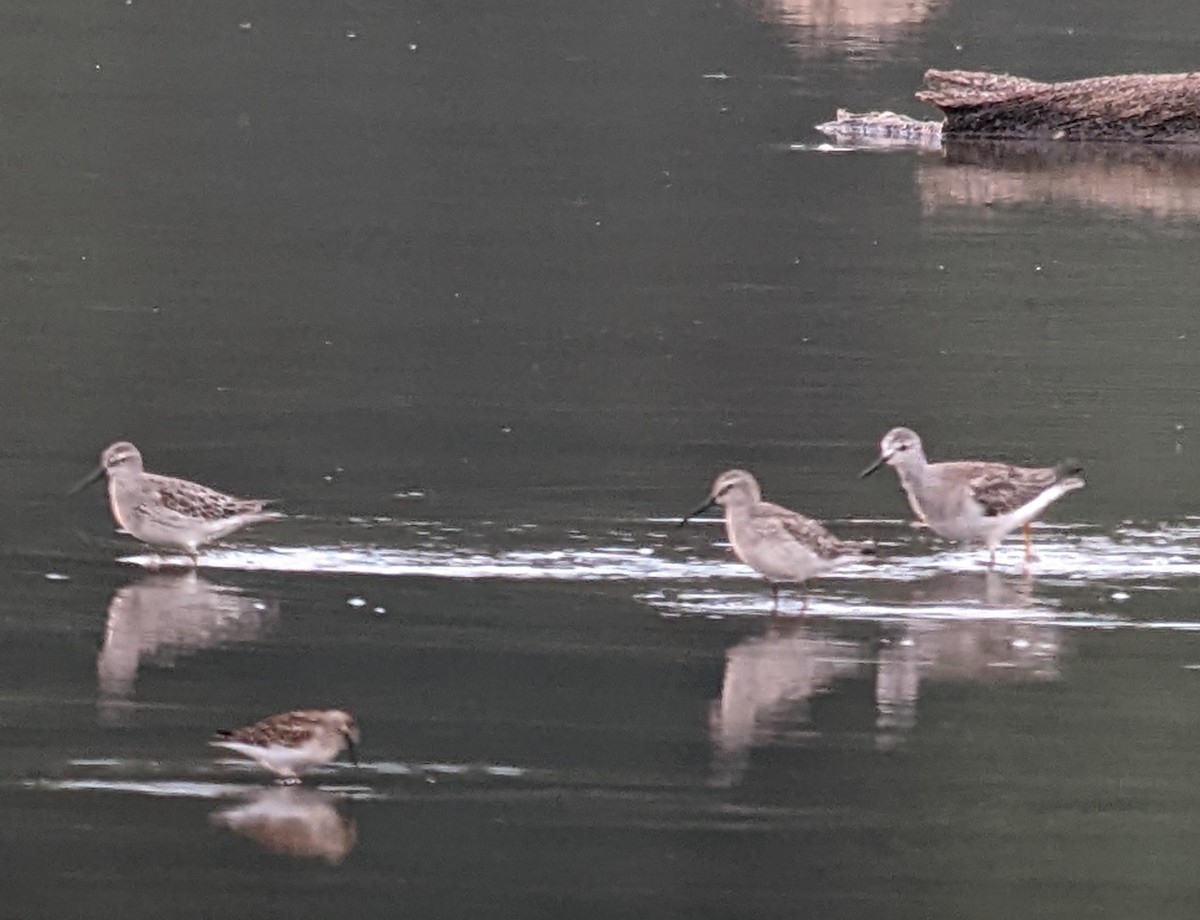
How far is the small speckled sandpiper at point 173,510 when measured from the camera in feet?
41.7

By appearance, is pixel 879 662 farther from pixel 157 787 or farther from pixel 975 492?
pixel 157 787

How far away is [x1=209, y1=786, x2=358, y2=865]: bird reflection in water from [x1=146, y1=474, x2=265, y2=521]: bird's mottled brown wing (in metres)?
3.29

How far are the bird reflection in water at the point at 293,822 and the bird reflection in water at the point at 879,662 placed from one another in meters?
1.27

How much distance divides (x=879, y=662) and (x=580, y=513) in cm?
263

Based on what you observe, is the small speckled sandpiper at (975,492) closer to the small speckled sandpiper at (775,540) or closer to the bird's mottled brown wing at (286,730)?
the small speckled sandpiper at (775,540)

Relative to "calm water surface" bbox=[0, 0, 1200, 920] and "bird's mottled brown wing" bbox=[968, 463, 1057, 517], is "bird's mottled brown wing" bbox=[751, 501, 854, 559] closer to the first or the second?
"calm water surface" bbox=[0, 0, 1200, 920]

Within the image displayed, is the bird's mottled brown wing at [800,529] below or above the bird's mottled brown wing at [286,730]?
above

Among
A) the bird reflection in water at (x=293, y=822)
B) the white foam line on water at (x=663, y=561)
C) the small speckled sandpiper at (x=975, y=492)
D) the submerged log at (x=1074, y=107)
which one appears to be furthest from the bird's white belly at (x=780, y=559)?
the submerged log at (x=1074, y=107)

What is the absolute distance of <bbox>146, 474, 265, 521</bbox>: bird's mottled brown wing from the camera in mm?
12734

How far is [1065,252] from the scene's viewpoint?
21875 millimetres

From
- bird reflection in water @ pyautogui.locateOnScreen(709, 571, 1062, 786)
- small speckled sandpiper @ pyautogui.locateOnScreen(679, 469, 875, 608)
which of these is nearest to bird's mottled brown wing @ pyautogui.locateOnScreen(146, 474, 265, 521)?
small speckled sandpiper @ pyautogui.locateOnScreen(679, 469, 875, 608)

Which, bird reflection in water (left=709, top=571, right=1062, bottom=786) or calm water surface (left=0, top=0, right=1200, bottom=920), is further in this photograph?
bird reflection in water (left=709, top=571, right=1062, bottom=786)

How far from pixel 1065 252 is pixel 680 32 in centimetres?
1616

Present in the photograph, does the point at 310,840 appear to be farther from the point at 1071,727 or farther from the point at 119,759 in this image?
the point at 1071,727
